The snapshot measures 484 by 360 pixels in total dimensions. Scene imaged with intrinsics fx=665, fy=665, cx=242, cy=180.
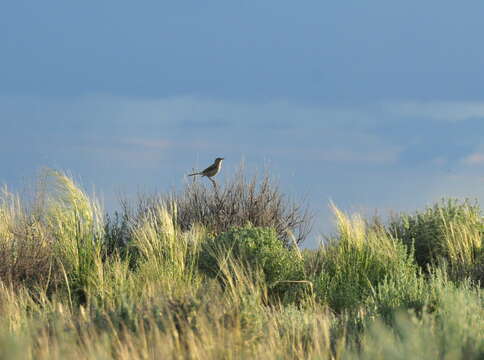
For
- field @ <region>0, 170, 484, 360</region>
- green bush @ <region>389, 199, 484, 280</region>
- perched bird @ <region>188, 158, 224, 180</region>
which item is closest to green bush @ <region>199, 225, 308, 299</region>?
field @ <region>0, 170, 484, 360</region>

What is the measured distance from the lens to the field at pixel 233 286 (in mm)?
4398

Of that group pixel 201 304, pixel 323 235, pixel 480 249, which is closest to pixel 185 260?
pixel 323 235

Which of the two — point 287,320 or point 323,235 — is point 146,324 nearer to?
point 287,320

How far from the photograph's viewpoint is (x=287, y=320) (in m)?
6.02

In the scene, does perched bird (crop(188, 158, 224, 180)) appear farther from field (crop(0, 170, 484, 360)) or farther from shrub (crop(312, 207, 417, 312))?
shrub (crop(312, 207, 417, 312))

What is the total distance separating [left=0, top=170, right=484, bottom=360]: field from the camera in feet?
14.4

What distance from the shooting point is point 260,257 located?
29.7ft

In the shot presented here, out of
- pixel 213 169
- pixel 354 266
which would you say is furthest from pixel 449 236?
pixel 213 169

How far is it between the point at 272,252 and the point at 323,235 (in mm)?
2325

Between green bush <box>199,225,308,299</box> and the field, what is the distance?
0.07 ft

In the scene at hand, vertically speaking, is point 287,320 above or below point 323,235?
below

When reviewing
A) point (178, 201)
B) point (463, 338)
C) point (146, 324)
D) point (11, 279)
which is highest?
point (178, 201)

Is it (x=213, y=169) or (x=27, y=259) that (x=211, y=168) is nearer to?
(x=213, y=169)

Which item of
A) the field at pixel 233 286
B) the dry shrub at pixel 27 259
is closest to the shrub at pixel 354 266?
the field at pixel 233 286
